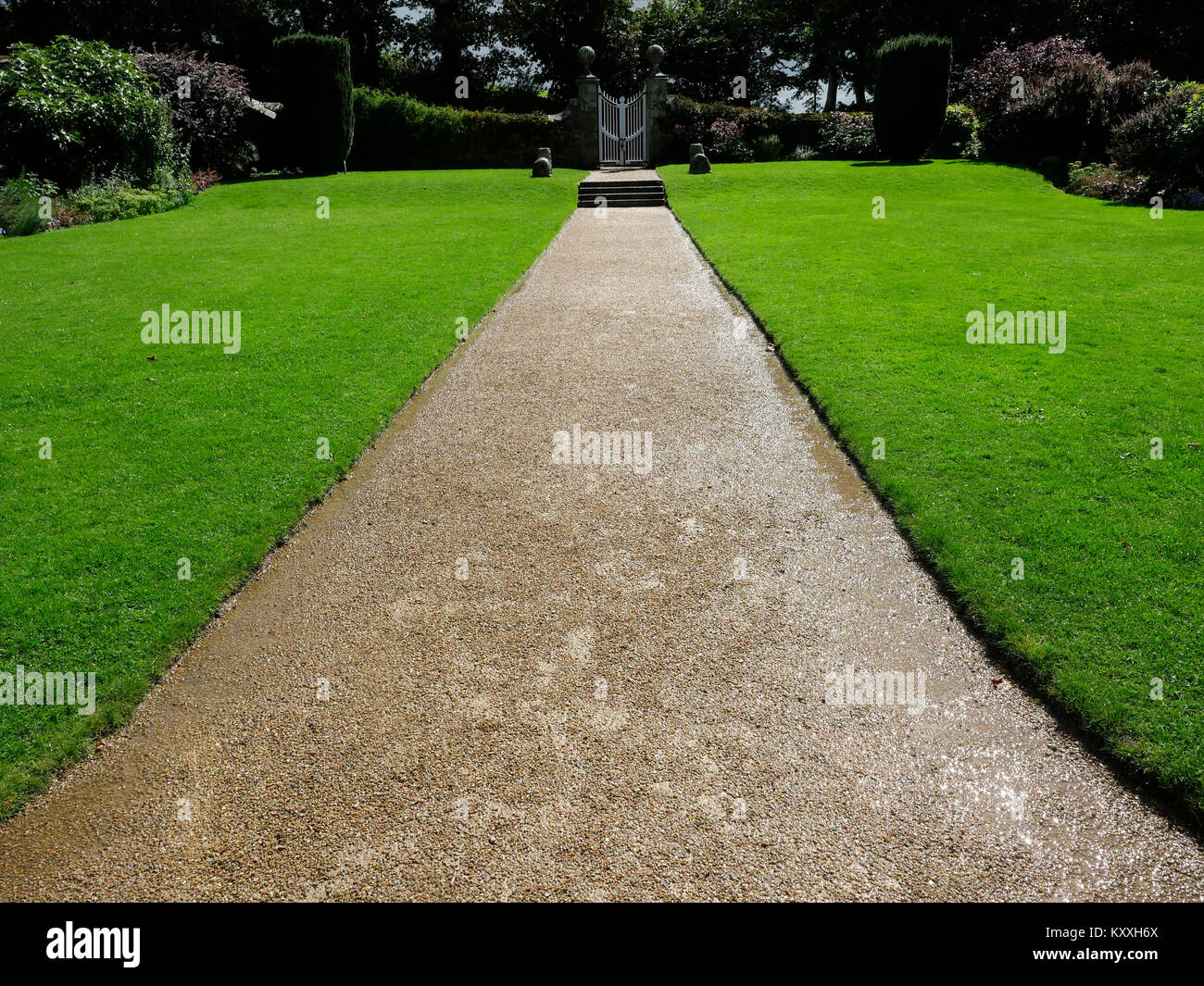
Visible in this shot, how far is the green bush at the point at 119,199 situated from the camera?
63.9ft

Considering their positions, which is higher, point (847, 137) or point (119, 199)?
point (847, 137)

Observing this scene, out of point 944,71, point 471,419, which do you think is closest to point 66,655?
point 471,419

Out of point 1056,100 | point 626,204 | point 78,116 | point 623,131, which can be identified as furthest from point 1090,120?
point 78,116

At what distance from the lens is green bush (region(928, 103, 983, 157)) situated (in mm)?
27734

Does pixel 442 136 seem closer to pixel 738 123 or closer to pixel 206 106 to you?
pixel 206 106

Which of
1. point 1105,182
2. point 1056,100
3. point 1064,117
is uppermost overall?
point 1056,100

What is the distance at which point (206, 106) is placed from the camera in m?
24.4

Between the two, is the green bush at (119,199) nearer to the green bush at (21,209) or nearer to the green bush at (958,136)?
the green bush at (21,209)

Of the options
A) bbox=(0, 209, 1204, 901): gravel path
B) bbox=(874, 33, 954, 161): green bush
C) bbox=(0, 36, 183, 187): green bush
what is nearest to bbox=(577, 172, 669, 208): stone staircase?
bbox=(874, 33, 954, 161): green bush

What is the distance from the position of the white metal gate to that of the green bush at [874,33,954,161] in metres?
8.53

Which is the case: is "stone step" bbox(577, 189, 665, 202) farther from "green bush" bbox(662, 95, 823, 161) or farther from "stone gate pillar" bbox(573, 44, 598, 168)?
"green bush" bbox(662, 95, 823, 161)

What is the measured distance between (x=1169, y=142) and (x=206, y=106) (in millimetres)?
27000

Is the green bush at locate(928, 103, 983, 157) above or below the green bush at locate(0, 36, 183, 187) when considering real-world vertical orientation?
above

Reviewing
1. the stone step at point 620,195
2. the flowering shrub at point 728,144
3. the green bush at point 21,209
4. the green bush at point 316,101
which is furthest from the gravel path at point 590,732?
the flowering shrub at point 728,144
